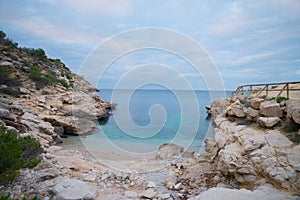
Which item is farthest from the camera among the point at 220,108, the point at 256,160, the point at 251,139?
the point at 220,108

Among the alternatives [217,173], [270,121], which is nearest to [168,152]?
[217,173]

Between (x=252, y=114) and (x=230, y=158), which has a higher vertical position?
(x=252, y=114)

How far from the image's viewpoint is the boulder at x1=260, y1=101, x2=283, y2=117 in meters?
8.16

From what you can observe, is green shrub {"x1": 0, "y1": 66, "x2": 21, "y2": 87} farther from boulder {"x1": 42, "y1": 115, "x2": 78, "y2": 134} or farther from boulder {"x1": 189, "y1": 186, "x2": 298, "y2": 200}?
boulder {"x1": 189, "y1": 186, "x2": 298, "y2": 200}

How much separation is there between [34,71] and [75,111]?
9307mm

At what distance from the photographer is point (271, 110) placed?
842cm

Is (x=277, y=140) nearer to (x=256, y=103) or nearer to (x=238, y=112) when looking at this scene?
(x=256, y=103)

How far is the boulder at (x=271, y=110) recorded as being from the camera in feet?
26.8

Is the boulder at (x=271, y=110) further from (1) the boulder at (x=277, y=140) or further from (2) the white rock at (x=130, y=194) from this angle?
(2) the white rock at (x=130, y=194)

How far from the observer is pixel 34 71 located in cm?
2539

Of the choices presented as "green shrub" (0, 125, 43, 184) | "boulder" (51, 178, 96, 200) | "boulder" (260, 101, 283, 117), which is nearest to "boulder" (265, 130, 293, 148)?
"boulder" (260, 101, 283, 117)

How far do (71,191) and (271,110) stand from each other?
8784mm

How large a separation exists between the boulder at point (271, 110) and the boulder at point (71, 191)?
8.16 m

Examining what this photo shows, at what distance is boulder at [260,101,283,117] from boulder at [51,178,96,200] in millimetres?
8156
